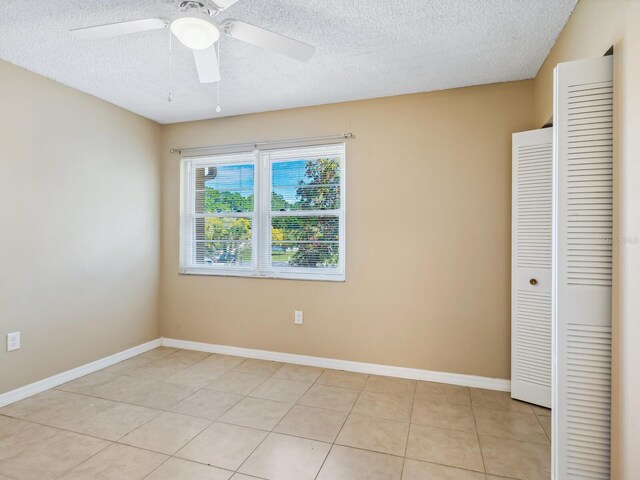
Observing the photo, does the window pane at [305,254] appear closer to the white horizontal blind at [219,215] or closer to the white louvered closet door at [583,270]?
the white horizontal blind at [219,215]

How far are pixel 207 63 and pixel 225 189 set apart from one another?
1.85m

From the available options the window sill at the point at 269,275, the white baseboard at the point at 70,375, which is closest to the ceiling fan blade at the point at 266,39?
the window sill at the point at 269,275

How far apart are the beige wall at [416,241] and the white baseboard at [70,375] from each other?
121cm

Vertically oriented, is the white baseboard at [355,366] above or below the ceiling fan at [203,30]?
below

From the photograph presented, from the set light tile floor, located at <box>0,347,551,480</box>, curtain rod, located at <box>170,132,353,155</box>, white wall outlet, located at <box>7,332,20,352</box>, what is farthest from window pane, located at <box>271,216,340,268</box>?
white wall outlet, located at <box>7,332,20,352</box>

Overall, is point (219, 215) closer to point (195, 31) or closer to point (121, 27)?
point (121, 27)

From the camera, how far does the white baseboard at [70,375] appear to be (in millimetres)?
2605

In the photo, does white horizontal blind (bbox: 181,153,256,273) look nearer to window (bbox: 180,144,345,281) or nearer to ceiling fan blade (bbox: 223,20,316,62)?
window (bbox: 180,144,345,281)

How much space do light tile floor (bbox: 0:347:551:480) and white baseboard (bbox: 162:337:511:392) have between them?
83 mm

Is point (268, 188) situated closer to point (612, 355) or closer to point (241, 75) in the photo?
point (241, 75)

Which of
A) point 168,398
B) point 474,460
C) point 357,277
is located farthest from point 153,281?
point 474,460

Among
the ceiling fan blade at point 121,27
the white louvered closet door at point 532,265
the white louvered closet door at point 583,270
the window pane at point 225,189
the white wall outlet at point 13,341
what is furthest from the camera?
the window pane at point 225,189

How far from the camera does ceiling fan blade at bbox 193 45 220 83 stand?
198 cm

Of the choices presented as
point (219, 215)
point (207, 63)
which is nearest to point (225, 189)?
point (219, 215)
